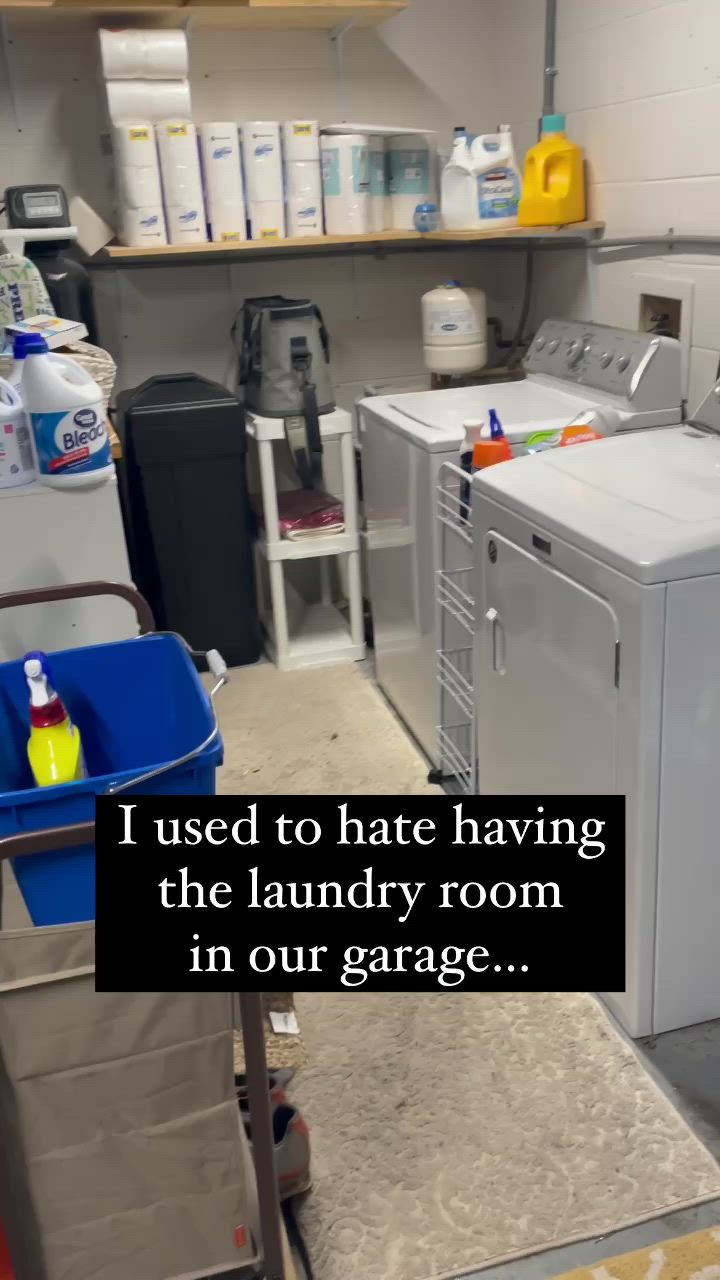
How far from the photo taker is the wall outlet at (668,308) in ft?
8.37

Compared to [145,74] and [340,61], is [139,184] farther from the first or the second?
[340,61]

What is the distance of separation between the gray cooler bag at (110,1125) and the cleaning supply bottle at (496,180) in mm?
2591

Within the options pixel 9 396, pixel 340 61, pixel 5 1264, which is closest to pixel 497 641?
pixel 9 396

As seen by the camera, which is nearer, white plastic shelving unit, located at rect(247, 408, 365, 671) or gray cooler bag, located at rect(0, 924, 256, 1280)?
gray cooler bag, located at rect(0, 924, 256, 1280)

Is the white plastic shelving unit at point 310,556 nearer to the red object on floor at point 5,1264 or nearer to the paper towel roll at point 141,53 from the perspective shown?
the paper towel roll at point 141,53

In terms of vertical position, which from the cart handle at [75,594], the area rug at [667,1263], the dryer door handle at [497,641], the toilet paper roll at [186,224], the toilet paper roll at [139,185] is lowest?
the area rug at [667,1263]

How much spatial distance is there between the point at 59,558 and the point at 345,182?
1671 millimetres

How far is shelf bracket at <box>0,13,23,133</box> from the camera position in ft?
10.2

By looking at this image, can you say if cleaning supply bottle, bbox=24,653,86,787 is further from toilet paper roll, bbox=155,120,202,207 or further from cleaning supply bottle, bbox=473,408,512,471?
toilet paper roll, bbox=155,120,202,207

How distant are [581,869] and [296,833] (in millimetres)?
497

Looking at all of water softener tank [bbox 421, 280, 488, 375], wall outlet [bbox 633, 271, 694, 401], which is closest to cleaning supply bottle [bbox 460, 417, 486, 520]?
wall outlet [bbox 633, 271, 694, 401]

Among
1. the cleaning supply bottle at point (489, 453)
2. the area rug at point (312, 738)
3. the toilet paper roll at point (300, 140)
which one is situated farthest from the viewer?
the toilet paper roll at point (300, 140)

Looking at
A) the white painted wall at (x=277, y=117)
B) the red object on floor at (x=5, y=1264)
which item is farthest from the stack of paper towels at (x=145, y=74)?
the red object on floor at (x=5, y=1264)

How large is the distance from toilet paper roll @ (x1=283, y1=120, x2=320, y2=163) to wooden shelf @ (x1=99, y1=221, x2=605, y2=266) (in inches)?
9.1
